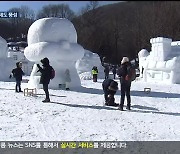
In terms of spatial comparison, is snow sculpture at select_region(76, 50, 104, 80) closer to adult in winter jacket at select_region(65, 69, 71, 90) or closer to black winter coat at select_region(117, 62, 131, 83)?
adult in winter jacket at select_region(65, 69, 71, 90)

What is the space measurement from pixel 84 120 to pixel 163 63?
12.9 metres

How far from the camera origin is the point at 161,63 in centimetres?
1975

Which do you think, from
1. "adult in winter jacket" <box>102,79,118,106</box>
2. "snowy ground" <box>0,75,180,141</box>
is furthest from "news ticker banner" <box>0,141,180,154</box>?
"adult in winter jacket" <box>102,79,118,106</box>

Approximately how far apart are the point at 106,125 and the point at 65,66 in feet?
23.2

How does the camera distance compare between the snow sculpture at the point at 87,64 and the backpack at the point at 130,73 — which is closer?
the backpack at the point at 130,73

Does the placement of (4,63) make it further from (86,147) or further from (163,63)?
(86,147)

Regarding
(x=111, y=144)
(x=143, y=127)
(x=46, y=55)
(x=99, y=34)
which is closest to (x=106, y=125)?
(x=143, y=127)

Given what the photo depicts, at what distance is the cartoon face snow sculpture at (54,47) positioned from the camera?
43.7 ft

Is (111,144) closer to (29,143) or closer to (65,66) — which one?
(29,143)

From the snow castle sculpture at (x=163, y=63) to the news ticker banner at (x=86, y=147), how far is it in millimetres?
13421

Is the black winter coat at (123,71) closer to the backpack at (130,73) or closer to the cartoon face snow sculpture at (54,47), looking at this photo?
the backpack at (130,73)

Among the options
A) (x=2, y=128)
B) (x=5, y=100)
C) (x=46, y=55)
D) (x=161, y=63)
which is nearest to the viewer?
(x=2, y=128)

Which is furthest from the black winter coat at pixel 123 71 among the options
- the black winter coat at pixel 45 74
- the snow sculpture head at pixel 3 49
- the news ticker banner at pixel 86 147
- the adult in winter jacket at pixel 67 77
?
the snow sculpture head at pixel 3 49

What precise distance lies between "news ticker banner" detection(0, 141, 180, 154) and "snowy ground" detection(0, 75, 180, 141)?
0.28 m
